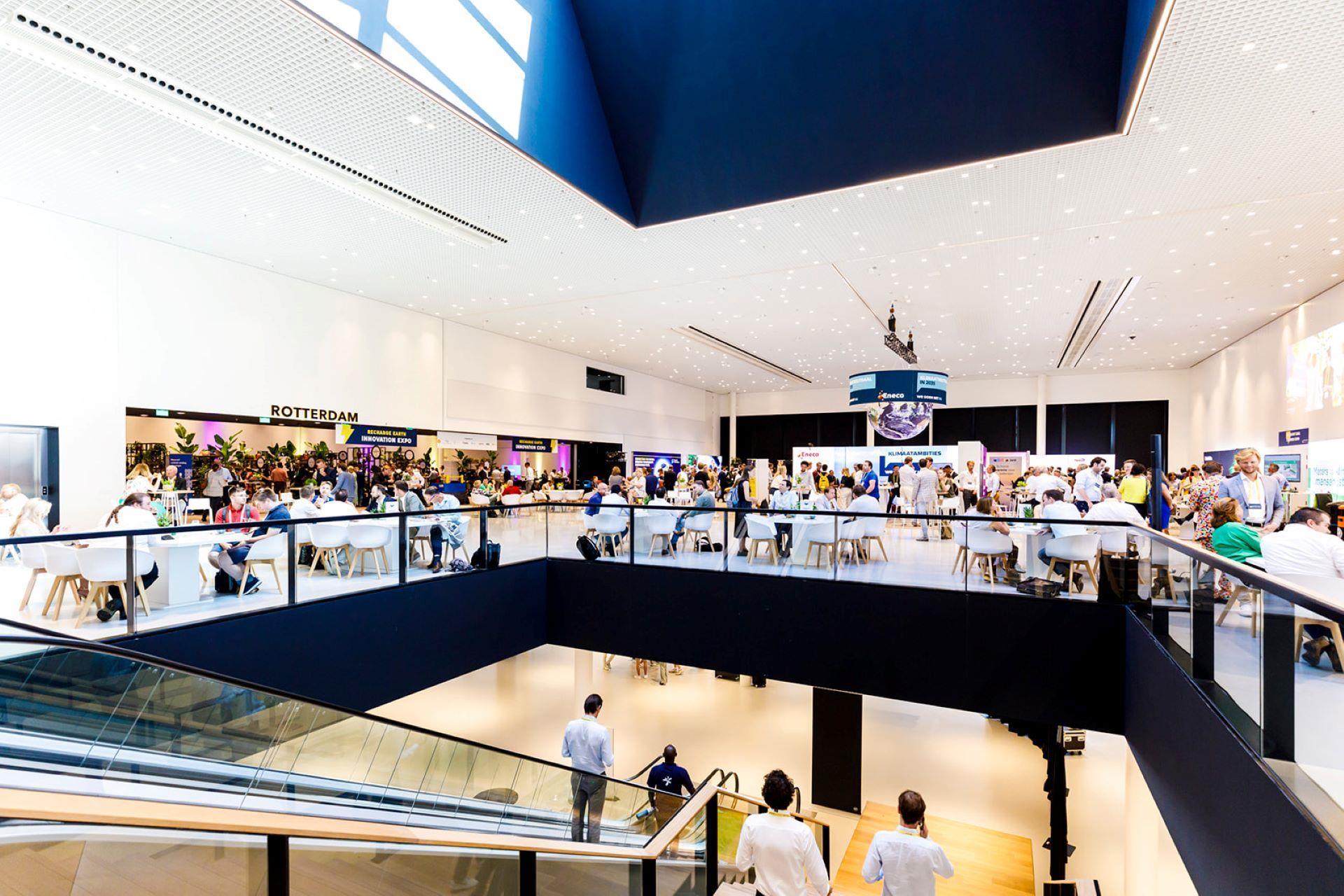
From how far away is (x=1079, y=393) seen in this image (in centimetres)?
2431

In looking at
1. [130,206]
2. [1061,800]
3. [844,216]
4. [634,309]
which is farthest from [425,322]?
[1061,800]

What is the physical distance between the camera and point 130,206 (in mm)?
9359

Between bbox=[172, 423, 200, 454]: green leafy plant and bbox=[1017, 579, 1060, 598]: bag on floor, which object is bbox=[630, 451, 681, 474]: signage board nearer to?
bbox=[172, 423, 200, 454]: green leafy plant

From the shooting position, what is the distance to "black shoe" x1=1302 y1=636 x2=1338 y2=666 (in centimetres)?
211

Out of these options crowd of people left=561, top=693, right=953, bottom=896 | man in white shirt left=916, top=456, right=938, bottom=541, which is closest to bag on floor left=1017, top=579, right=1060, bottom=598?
crowd of people left=561, top=693, right=953, bottom=896

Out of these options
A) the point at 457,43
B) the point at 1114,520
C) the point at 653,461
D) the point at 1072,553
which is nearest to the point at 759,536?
the point at 1072,553

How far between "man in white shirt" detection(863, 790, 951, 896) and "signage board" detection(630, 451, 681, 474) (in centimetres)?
1951

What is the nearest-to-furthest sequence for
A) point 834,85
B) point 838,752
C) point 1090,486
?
point 834,85, point 838,752, point 1090,486

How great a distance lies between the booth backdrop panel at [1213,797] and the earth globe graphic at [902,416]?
10298mm

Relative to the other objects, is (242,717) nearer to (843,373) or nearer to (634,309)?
(634,309)

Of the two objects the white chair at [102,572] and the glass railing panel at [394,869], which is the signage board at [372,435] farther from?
the glass railing panel at [394,869]

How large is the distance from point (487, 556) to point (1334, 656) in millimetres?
7291

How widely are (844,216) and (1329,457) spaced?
31.7ft

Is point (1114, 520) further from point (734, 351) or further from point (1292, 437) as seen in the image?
point (734, 351)
